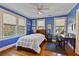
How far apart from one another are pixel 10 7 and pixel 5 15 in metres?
0.17

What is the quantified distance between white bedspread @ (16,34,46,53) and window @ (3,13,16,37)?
23 cm

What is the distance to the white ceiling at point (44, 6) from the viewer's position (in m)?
1.57

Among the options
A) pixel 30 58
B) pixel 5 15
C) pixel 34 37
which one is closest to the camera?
pixel 5 15

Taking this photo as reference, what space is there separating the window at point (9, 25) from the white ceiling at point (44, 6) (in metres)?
0.16

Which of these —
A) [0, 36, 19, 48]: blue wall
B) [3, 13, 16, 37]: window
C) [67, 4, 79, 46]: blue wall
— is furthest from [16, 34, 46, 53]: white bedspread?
[67, 4, 79, 46]: blue wall

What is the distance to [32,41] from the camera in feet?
6.20

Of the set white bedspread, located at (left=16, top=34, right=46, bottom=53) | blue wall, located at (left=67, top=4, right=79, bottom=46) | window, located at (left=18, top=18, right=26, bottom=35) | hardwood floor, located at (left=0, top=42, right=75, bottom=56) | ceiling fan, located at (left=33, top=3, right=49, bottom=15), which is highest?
ceiling fan, located at (left=33, top=3, right=49, bottom=15)

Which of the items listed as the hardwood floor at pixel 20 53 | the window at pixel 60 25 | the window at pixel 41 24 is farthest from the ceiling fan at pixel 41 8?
Result: the hardwood floor at pixel 20 53

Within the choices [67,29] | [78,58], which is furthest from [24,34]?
[78,58]

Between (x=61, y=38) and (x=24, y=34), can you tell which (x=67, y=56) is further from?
(x=24, y=34)

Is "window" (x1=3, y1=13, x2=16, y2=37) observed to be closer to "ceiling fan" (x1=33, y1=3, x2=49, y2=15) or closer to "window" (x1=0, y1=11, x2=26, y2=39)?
"window" (x1=0, y1=11, x2=26, y2=39)

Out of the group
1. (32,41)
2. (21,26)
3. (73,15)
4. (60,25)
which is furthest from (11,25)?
(73,15)

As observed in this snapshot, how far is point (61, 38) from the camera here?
5.49ft

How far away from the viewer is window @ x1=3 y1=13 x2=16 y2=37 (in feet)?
5.22
